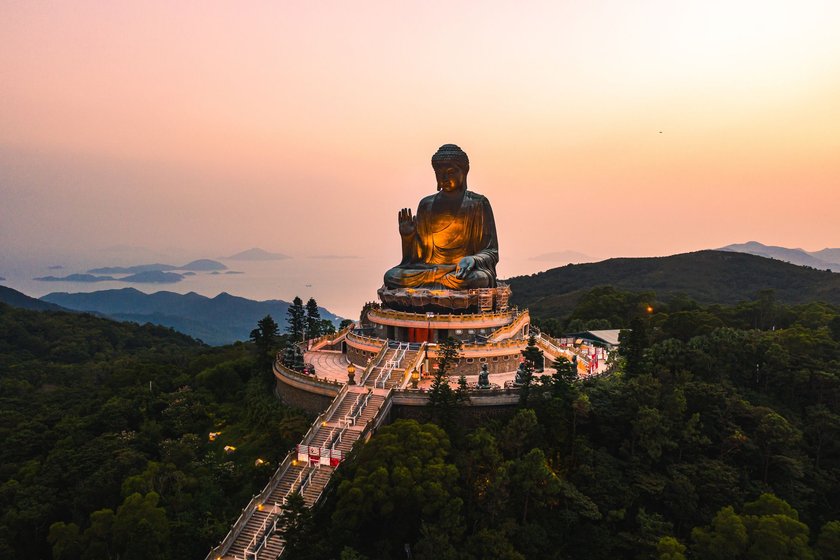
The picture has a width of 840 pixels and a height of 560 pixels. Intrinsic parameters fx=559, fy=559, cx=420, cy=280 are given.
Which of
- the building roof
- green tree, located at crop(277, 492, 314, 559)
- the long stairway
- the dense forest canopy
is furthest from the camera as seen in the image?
the building roof

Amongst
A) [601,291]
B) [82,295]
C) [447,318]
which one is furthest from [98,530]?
[82,295]

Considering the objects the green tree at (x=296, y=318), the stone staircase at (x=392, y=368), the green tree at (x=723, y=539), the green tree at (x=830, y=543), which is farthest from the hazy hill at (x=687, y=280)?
the green tree at (x=723, y=539)

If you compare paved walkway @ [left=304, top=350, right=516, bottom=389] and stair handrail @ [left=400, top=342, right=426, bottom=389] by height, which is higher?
stair handrail @ [left=400, top=342, right=426, bottom=389]

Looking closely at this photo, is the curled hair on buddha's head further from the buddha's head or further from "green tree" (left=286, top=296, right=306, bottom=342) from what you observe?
Result: "green tree" (left=286, top=296, right=306, bottom=342)

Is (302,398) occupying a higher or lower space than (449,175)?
lower

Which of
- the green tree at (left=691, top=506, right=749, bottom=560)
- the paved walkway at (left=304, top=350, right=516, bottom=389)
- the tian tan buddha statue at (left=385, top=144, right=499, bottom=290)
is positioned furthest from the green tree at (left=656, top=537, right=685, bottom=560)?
the tian tan buddha statue at (left=385, top=144, right=499, bottom=290)

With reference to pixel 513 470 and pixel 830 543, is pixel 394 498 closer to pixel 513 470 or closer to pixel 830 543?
pixel 513 470

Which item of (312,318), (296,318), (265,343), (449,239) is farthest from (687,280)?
(265,343)
